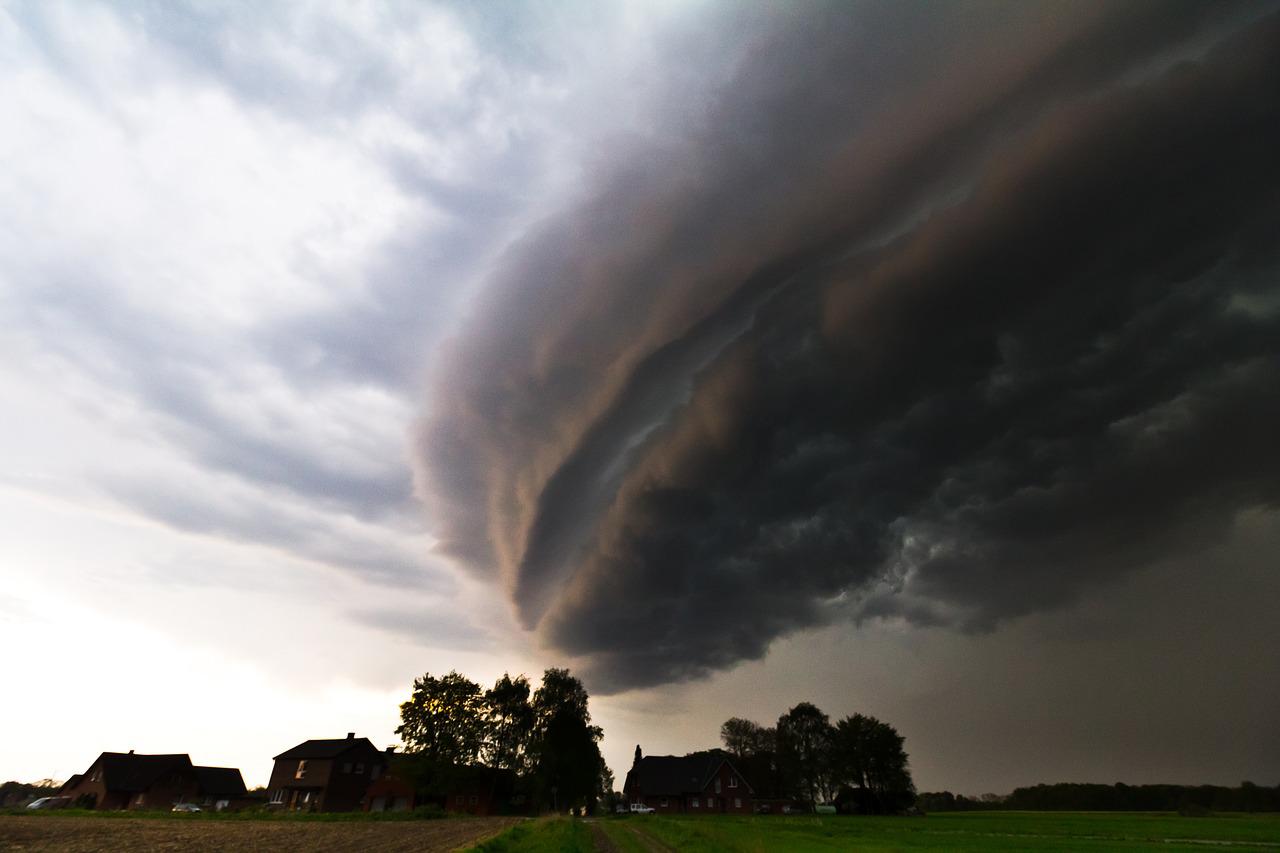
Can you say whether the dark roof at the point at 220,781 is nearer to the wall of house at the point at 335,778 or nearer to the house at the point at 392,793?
the wall of house at the point at 335,778

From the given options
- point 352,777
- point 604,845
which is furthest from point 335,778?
point 604,845

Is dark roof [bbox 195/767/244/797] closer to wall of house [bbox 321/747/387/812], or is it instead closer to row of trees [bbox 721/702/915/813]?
wall of house [bbox 321/747/387/812]

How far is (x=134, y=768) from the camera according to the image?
102688 mm

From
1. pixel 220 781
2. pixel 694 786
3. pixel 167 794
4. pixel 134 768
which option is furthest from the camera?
pixel 694 786

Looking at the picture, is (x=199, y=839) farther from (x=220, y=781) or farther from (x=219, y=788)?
(x=220, y=781)

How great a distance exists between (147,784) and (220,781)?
12.1 m

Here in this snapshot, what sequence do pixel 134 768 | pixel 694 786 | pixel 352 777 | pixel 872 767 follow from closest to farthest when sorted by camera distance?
pixel 352 777
pixel 134 768
pixel 694 786
pixel 872 767

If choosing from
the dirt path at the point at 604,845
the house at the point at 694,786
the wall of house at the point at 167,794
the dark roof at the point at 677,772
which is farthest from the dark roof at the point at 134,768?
the dirt path at the point at 604,845

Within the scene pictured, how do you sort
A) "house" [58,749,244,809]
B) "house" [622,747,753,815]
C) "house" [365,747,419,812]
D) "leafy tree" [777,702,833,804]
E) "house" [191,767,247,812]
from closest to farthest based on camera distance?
1. "house" [365,747,419,812]
2. "house" [58,749,244,809]
3. "house" [191,767,247,812]
4. "house" [622,747,753,815]
5. "leafy tree" [777,702,833,804]

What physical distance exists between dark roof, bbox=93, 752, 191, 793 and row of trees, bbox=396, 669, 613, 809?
4435 cm

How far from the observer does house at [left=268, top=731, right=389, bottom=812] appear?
3760 inches

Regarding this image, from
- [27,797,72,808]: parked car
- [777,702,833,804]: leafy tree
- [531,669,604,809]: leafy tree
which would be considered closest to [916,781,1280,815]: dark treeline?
[777,702,833,804]: leafy tree

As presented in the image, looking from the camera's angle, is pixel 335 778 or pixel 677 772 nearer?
pixel 335 778

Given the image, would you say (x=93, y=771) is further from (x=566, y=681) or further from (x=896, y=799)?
(x=896, y=799)
